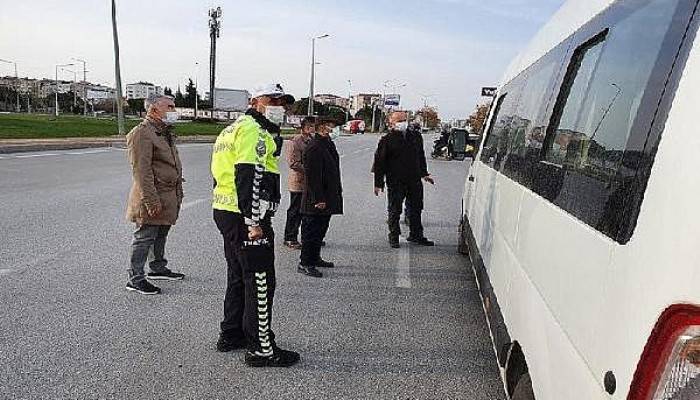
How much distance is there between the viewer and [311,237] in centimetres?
666

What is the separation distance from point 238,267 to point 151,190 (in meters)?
1.52

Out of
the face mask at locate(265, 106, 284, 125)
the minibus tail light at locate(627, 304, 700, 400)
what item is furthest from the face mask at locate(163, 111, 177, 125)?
the minibus tail light at locate(627, 304, 700, 400)

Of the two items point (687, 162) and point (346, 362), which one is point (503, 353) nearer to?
point (346, 362)

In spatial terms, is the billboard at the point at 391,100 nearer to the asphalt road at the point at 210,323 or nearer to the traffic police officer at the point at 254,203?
the asphalt road at the point at 210,323

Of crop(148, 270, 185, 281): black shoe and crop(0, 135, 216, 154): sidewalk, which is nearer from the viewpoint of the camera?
crop(148, 270, 185, 281): black shoe

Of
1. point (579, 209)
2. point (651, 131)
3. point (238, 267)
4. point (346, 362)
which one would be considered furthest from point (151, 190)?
point (651, 131)

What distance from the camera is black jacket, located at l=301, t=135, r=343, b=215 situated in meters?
6.70

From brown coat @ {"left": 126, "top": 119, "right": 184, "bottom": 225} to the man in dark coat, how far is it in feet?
4.40

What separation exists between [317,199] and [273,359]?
8.89ft

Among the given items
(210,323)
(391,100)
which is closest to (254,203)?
(210,323)

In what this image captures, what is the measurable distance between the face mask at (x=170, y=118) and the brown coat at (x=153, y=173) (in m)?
0.05

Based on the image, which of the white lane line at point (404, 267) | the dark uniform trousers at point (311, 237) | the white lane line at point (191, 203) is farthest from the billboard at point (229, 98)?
the dark uniform trousers at point (311, 237)

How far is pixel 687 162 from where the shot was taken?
1.50 metres

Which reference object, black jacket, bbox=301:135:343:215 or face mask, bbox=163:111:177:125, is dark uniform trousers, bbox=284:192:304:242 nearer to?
black jacket, bbox=301:135:343:215
